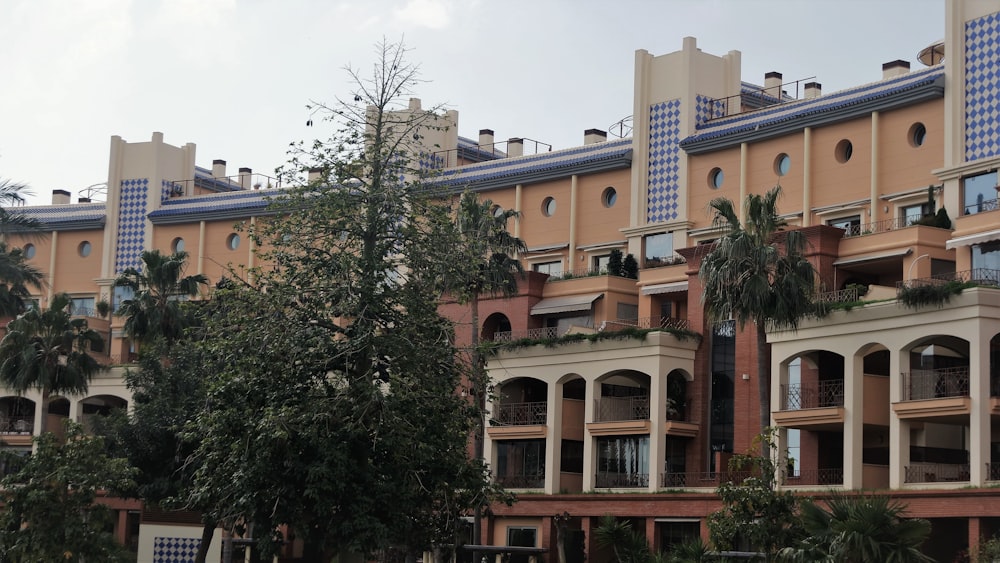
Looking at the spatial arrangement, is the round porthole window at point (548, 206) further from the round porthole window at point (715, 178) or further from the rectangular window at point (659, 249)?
the round porthole window at point (715, 178)

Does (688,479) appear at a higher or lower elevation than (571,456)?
lower

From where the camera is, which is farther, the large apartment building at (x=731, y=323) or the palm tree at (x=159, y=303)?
the palm tree at (x=159, y=303)

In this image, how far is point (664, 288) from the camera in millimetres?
58500

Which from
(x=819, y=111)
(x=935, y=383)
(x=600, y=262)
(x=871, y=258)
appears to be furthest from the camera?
(x=600, y=262)

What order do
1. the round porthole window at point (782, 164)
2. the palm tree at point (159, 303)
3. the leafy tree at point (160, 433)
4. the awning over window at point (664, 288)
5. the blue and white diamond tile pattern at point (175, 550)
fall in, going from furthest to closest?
the palm tree at point (159, 303)
the awning over window at point (664, 288)
the round porthole window at point (782, 164)
the blue and white diamond tile pattern at point (175, 550)
the leafy tree at point (160, 433)

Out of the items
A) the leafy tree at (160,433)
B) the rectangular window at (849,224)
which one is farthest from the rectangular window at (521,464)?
the rectangular window at (849,224)

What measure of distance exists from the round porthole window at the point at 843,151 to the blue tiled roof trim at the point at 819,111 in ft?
3.19

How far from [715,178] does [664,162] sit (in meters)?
2.55

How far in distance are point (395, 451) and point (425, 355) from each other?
7.71 ft

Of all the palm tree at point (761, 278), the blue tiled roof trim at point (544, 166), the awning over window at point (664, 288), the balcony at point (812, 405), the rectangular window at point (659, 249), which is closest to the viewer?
the palm tree at point (761, 278)

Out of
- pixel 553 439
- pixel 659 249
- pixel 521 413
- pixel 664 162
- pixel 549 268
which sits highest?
pixel 664 162

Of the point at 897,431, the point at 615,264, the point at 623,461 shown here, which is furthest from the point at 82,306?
the point at 897,431

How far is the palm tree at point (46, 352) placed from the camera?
61656mm

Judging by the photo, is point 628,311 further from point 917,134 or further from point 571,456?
point 917,134
